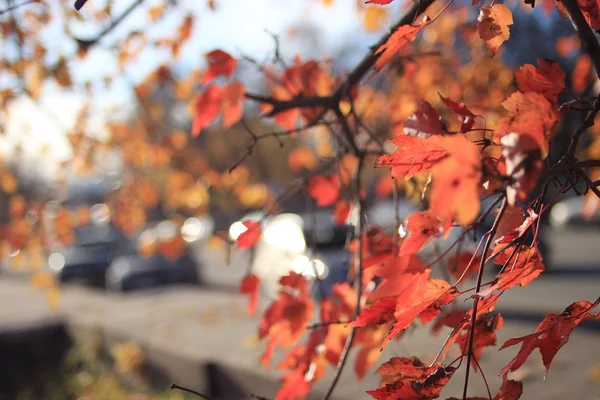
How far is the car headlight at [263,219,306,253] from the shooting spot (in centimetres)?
784

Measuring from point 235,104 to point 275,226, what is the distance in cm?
658

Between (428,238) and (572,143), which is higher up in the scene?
(572,143)

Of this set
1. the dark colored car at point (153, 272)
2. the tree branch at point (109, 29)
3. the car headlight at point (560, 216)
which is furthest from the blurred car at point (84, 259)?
the tree branch at point (109, 29)

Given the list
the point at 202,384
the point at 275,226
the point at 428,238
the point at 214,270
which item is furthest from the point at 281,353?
the point at 214,270

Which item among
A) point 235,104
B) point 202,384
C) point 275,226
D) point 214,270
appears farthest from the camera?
point 214,270

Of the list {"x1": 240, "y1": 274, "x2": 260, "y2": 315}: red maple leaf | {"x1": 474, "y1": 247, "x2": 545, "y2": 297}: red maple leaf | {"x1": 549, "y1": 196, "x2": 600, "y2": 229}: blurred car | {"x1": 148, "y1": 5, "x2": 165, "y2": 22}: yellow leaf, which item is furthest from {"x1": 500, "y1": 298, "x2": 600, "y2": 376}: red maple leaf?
{"x1": 549, "y1": 196, "x2": 600, "y2": 229}: blurred car

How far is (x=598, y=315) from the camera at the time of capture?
3.84 feet

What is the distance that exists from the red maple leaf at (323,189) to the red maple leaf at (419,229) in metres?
1.18

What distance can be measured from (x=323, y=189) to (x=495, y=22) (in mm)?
1207

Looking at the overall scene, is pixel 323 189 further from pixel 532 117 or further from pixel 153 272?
pixel 153 272

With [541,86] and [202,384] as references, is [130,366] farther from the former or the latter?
[541,86]

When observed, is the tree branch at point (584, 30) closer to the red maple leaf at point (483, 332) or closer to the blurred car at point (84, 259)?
the red maple leaf at point (483, 332)

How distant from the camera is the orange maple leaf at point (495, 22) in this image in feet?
4.30

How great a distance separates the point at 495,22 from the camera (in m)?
1.32
